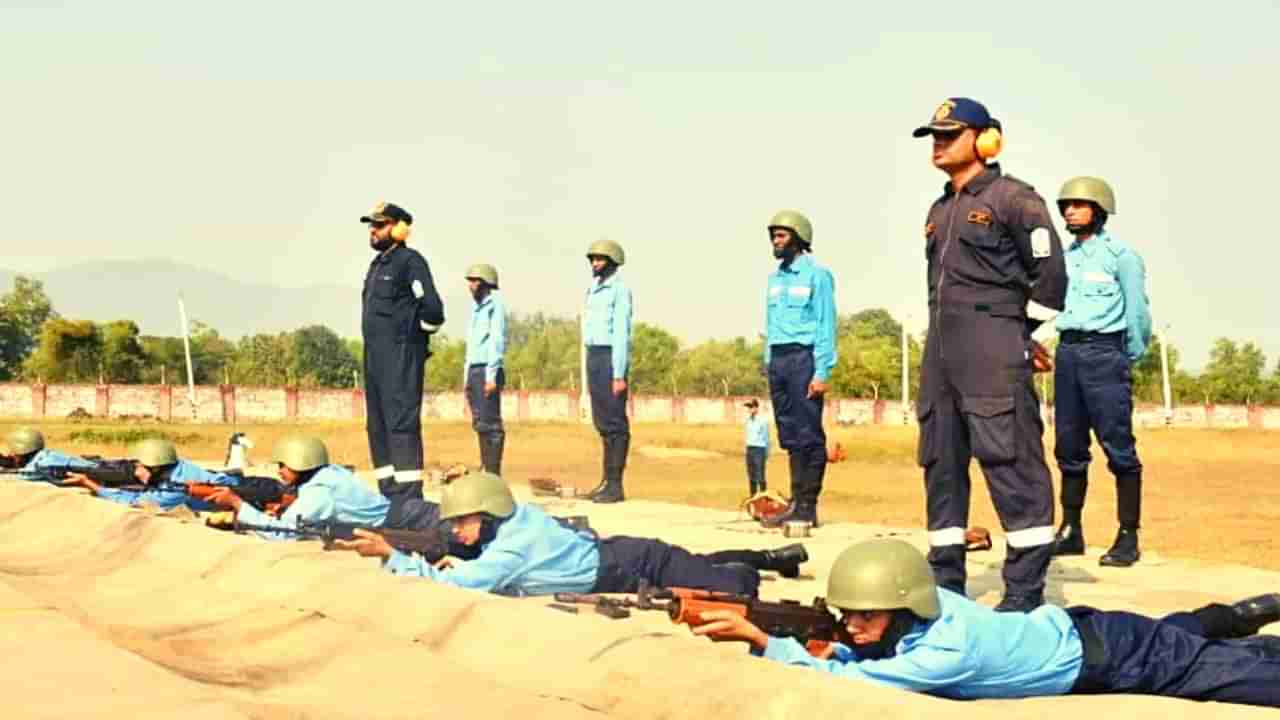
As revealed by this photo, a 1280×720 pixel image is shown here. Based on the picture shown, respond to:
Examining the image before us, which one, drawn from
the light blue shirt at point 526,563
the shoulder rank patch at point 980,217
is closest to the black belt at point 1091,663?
the shoulder rank patch at point 980,217

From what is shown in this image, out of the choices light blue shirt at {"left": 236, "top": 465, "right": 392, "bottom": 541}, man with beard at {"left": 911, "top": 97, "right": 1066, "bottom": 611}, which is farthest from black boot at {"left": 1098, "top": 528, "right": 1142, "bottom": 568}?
light blue shirt at {"left": 236, "top": 465, "right": 392, "bottom": 541}

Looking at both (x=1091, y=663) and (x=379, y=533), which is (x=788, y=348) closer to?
(x=379, y=533)

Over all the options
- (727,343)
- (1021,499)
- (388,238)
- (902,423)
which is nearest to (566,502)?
(388,238)

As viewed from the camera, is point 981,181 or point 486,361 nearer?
point 981,181

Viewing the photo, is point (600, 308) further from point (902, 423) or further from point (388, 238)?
point (902, 423)

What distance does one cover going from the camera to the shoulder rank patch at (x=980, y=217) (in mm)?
7816

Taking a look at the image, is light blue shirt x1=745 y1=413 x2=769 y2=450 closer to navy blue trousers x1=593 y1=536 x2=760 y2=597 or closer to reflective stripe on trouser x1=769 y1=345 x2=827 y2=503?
reflective stripe on trouser x1=769 y1=345 x2=827 y2=503

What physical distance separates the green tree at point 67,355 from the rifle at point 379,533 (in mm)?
67639

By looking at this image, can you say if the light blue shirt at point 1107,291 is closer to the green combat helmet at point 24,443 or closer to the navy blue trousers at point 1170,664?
the navy blue trousers at point 1170,664

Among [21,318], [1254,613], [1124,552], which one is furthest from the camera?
[21,318]

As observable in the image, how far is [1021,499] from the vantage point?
25.4 ft

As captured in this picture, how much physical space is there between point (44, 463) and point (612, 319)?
4.93 m

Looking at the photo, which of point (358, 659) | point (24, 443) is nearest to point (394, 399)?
point (24, 443)

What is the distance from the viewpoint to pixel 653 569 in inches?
340
